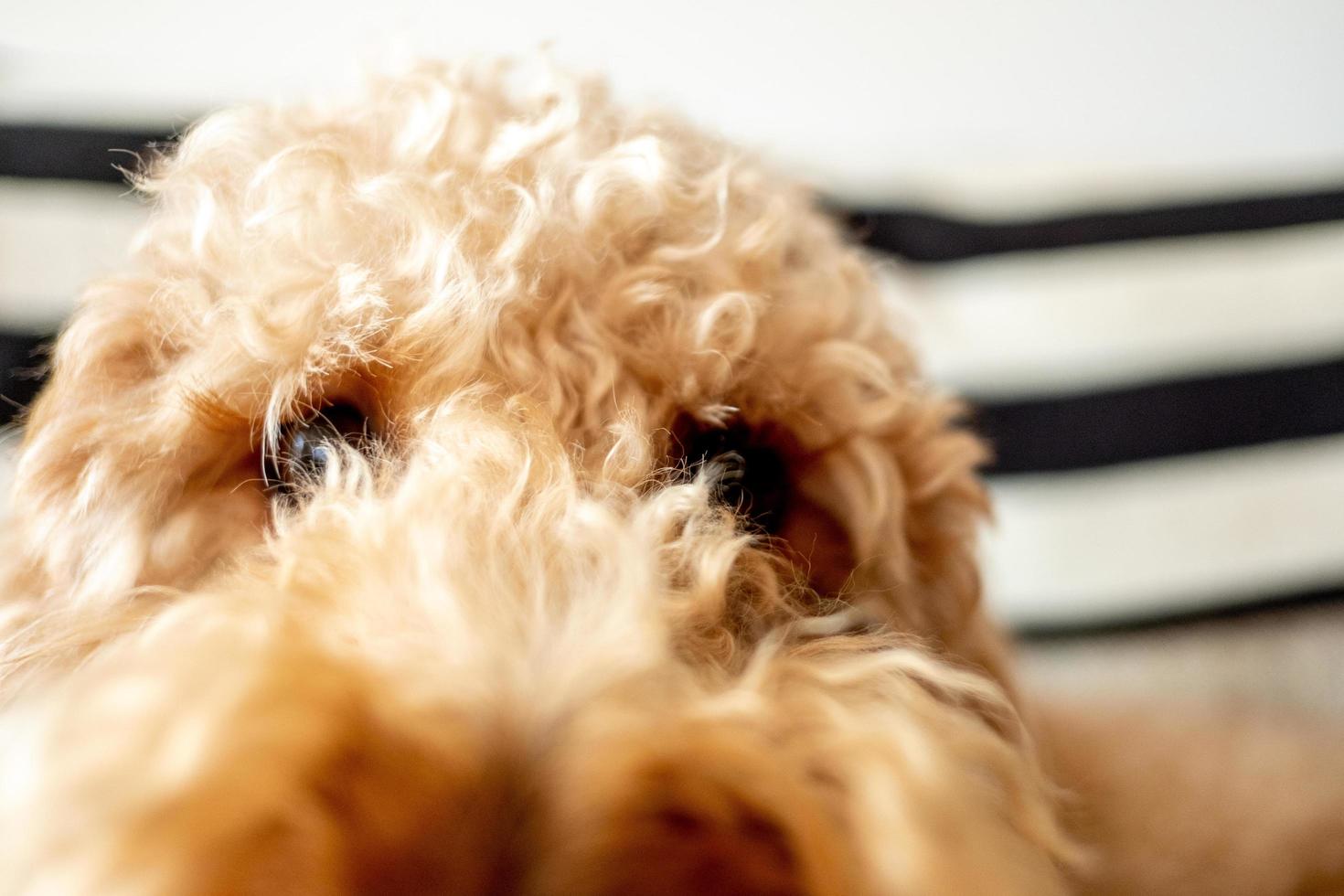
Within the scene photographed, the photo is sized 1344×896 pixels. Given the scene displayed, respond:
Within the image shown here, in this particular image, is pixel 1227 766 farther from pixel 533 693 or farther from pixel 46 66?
pixel 46 66

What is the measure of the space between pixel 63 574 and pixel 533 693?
50 cm

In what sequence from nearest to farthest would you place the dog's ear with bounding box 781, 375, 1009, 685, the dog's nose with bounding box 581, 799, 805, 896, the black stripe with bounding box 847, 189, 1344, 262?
the dog's nose with bounding box 581, 799, 805, 896, the dog's ear with bounding box 781, 375, 1009, 685, the black stripe with bounding box 847, 189, 1344, 262

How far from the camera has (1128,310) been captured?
1.67 meters

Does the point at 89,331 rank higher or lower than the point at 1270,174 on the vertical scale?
lower

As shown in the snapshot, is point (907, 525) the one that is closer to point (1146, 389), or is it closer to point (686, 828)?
point (686, 828)

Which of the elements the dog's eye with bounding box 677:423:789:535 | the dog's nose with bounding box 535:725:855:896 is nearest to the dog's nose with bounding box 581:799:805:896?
the dog's nose with bounding box 535:725:855:896

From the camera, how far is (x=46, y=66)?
132 cm

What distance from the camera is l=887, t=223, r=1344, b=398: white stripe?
1.65 meters

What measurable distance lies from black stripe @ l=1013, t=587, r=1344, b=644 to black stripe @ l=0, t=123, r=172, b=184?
1.46 metres

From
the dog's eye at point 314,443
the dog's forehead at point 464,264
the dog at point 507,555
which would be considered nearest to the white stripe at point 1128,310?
the dog at point 507,555

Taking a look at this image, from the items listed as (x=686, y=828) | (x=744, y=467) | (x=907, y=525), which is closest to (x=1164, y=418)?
(x=907, y=525)

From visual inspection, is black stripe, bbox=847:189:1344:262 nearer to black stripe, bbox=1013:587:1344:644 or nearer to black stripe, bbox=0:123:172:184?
black stripe, bbox=1013:587:1344:644

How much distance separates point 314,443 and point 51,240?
776 millimetres

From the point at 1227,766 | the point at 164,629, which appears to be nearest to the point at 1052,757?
the point at 1227,766
